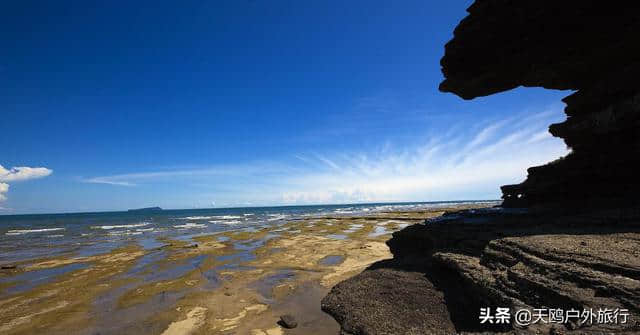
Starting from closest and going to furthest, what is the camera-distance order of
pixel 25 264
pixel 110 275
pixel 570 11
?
pixel 570 11
pixel 110 275
pixel 25 264

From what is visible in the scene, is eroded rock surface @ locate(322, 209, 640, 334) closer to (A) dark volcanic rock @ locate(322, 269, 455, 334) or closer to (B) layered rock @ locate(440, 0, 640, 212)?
(A) dark volcanic rock @ locate(322, 269, 455, 334)

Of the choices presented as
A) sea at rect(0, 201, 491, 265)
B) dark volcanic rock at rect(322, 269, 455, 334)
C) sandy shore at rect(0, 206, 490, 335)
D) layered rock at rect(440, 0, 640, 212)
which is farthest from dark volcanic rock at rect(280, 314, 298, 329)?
sea at rect(0, 201, 491, 265)

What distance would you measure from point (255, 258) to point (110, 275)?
337 inches

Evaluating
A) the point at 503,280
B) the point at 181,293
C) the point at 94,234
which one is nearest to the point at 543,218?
the point at 503,280

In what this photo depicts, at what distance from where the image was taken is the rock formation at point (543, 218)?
6.59 metres

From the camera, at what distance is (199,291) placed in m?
13.3

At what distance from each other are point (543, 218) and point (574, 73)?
7834 millimetres

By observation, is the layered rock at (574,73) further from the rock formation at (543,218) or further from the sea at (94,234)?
the sea at (94,234)

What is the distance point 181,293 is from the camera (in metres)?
13.0

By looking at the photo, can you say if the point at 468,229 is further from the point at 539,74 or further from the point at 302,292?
the point at 539,74

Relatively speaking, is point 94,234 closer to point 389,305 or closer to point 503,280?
point 389,305

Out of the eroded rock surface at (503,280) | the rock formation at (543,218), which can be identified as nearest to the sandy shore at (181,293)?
the eroded rock surface at (503,280)

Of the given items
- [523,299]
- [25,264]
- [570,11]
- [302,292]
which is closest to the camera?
[523,299]

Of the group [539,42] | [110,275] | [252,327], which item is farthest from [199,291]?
[539,42]
